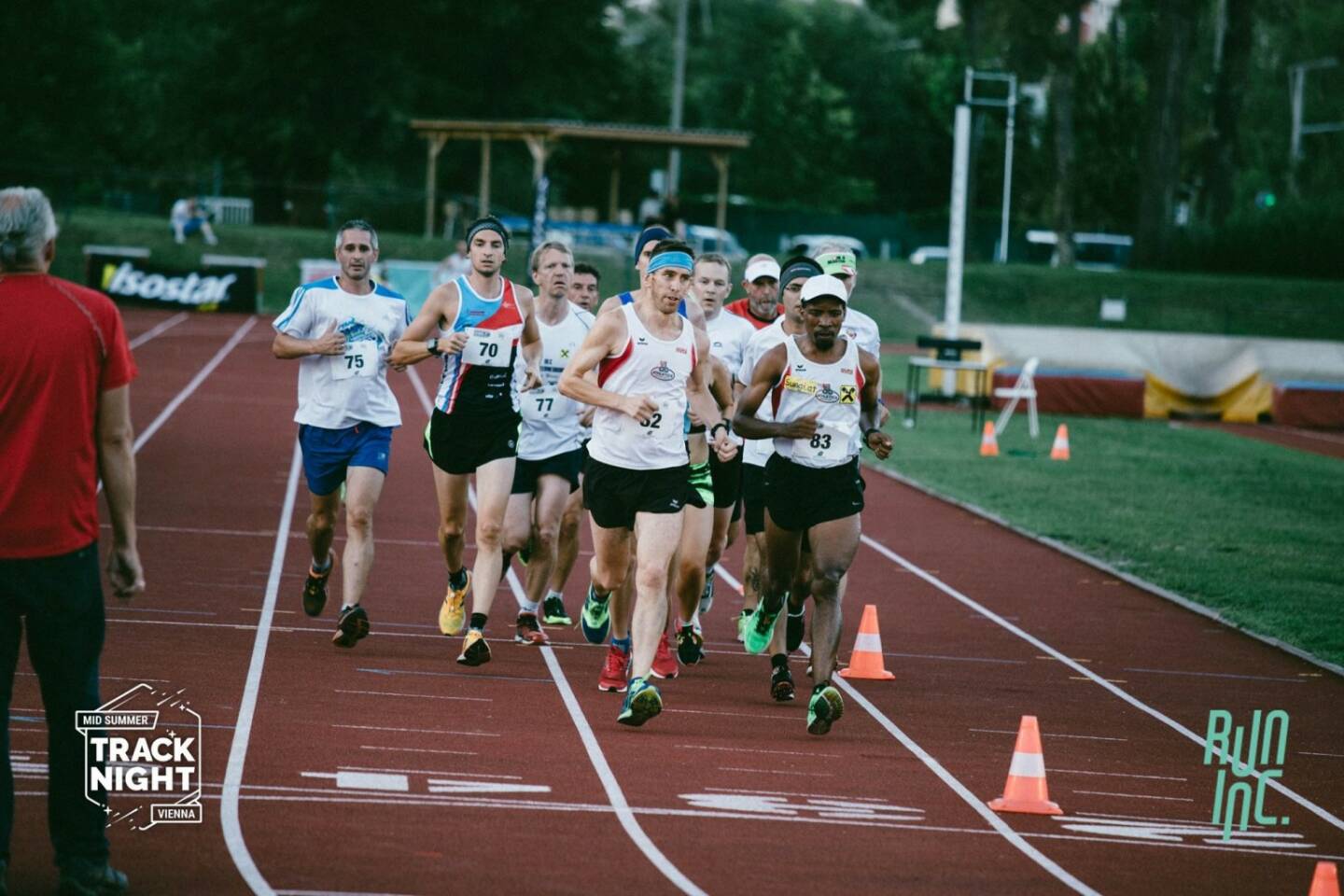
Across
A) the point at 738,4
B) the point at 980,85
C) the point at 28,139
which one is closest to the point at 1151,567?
the point at 980,85

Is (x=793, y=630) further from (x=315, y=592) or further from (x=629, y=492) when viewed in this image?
(x=315, y=592)

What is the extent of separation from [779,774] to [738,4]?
8476cm

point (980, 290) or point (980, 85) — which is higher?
point (980, 85)

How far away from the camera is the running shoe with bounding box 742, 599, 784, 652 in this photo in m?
10.3

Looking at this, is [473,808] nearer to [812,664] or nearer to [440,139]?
[812,664]

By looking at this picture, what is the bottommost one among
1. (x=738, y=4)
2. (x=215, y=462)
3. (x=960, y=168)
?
(x=215, y=462)

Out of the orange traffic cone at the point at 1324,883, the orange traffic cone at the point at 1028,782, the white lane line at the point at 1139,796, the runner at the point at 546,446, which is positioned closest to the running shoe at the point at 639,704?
the orange traffic cone at the point at 1028,782

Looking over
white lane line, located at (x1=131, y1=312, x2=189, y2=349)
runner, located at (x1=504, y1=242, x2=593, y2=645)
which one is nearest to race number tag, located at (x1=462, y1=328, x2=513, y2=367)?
runner, located at (x1=504, y1=242, x2=593, y2=645)

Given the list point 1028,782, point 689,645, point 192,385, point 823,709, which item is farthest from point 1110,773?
point 192,385

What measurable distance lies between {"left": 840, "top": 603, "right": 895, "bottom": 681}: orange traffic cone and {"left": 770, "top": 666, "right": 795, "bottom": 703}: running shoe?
97cm

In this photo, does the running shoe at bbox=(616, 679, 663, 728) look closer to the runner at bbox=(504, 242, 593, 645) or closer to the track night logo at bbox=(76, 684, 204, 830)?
the track night logo at bbox=(76, 684, 204, 830)

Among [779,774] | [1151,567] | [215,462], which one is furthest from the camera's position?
[215,462]

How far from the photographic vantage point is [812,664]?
9.38m

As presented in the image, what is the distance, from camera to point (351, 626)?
1054 cm
